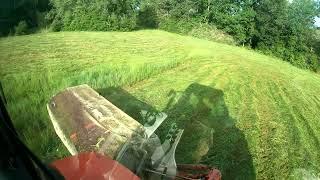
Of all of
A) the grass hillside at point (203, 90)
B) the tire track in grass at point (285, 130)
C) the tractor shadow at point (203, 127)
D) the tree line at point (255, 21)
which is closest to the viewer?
the grass hillside at point (203, 90)

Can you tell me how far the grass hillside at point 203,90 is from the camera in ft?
17.8

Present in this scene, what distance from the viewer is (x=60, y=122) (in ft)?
15.1

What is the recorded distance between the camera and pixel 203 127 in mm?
7098

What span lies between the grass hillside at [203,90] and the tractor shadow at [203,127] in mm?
15

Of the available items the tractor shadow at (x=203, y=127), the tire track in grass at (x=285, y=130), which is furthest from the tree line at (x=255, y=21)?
the tractor shadow at (x=203, y=127)

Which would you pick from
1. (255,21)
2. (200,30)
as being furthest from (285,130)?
(200,30)

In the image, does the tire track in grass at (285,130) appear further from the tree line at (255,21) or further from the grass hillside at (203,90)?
the tree line at (255,21)

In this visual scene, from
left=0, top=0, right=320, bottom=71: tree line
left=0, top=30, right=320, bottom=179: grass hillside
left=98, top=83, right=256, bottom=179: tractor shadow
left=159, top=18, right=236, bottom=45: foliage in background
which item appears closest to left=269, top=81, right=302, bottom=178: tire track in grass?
left=0, top=30, right=320, bottom=179: grass hillside

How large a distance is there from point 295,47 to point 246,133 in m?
1.57

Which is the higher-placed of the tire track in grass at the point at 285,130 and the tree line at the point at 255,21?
the tree line at the point at 255,21

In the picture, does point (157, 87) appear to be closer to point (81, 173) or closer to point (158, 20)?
point (158, 20)

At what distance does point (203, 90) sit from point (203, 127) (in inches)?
26.4

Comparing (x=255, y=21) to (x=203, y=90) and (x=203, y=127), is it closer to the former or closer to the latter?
(x=203, y=90)

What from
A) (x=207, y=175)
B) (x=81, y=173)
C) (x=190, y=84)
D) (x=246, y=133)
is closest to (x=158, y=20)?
(x=190, y=84)
